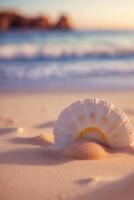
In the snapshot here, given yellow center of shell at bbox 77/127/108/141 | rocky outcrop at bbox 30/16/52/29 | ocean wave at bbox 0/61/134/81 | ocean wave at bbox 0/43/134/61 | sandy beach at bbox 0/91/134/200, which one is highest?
rocky outcrop at bbox 30/16/52/29

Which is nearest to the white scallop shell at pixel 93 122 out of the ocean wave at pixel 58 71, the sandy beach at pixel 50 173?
the sandy beach at pixel 50 173

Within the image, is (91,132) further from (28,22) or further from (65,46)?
(28,22)

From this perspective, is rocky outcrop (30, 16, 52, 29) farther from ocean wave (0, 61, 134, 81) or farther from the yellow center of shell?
the yellow center of shell

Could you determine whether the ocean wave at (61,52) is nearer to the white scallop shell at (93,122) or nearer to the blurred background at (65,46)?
the blurred background at (65,46)

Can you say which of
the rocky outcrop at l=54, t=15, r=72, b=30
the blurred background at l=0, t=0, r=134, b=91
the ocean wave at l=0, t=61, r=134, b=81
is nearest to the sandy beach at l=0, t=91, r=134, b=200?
the blurred background at l=0, t=0, r=134, b=91

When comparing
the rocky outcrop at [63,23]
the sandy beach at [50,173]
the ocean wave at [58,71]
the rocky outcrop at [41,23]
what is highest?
the rocky outcrop at [41,23]
